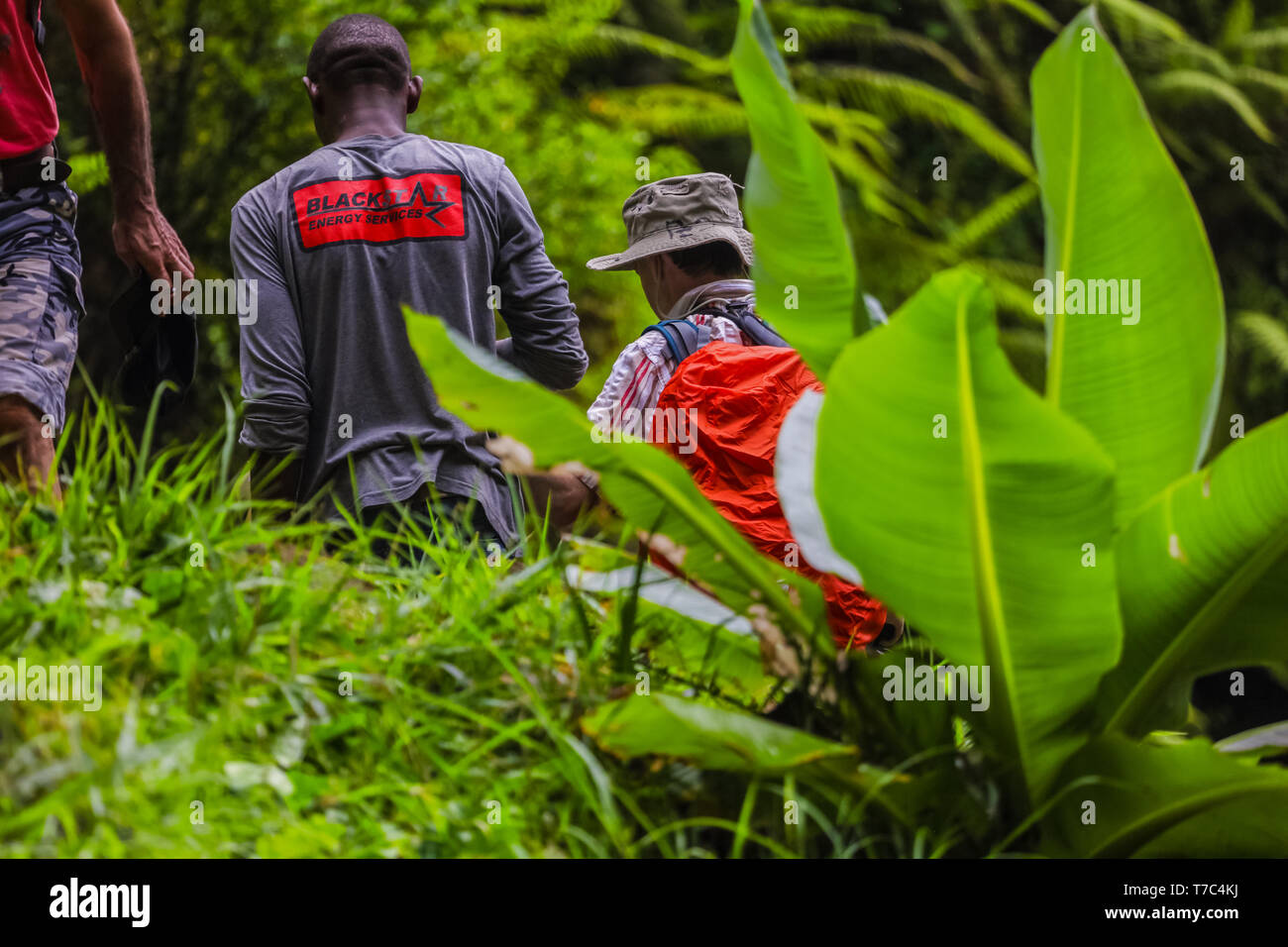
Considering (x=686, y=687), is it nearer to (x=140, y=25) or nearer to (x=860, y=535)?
(x=860, y=535)

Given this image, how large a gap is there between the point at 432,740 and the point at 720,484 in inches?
36.4

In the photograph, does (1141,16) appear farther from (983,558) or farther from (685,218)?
(983,558)

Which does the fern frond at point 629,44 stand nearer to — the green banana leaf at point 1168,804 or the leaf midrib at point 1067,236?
the leaf midrib at point 1067,236

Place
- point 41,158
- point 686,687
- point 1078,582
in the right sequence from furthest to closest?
point 41,158 → point 686,687 → point 1078,582

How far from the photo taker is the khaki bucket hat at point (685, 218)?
3.39 meters

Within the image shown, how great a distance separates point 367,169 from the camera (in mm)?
3299

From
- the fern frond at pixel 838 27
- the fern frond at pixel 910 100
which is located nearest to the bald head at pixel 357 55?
the fern frond at pixel 838 27

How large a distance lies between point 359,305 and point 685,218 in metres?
0.79

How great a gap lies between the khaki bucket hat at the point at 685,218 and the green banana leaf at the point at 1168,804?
1657mm

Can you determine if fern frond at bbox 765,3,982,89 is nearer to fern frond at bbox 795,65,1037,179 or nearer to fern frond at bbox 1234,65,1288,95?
fern frond at bbox 795,65,1037,179

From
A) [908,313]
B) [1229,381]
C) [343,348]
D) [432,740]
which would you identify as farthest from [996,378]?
[1229,381]

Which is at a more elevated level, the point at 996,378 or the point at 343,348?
the point at 343,348

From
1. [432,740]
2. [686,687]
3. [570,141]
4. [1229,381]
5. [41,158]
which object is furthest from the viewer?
[1229,381]

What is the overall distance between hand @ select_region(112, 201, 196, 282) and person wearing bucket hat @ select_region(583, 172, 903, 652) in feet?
3.33
